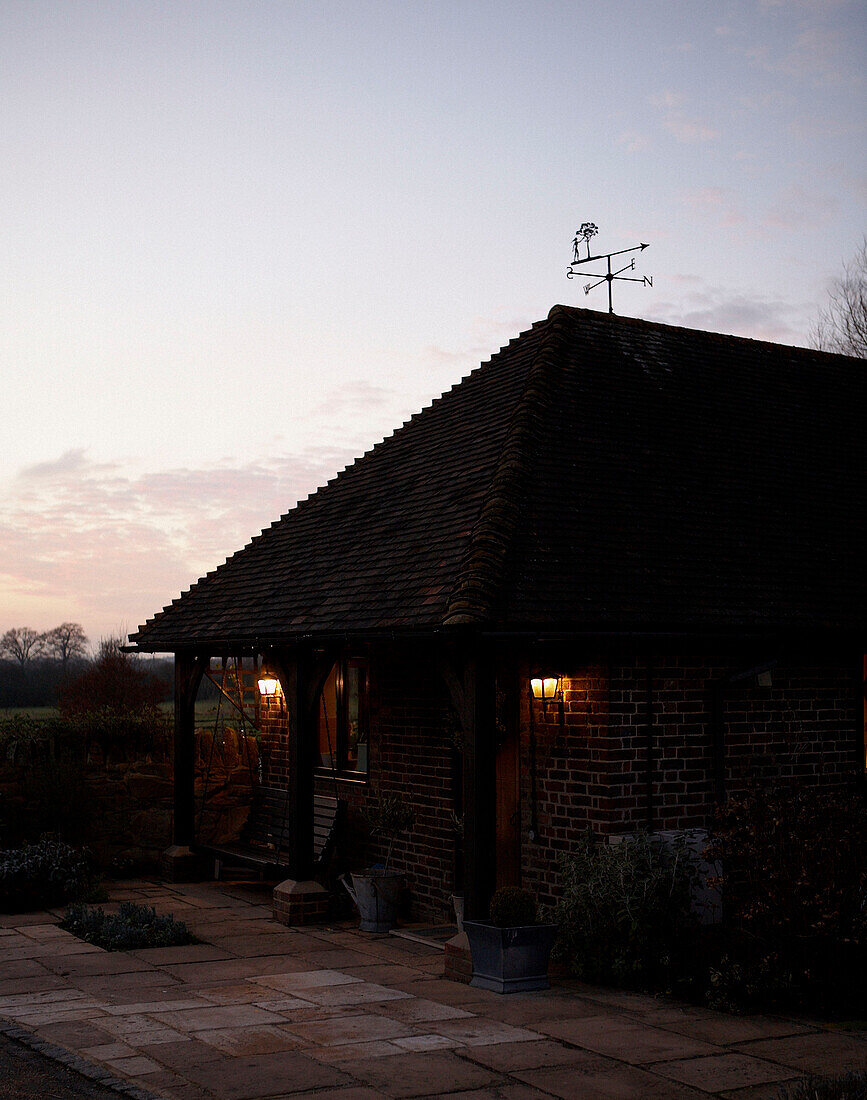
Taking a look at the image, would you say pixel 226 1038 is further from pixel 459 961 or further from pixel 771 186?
pixel 771 186

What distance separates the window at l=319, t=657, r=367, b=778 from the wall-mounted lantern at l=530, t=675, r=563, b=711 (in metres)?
3.56

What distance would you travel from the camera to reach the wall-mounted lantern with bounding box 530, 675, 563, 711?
1027 cm

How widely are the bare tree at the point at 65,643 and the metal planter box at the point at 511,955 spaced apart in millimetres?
55983

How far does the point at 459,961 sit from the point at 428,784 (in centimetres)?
299

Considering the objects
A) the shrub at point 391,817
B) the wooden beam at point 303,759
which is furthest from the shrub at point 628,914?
the wooden beam at point 303,759

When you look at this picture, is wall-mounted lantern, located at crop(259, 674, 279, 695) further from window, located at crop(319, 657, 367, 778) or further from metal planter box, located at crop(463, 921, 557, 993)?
metal planter box, located at crop(463, 921, 557, 993)

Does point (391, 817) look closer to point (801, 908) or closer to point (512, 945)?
point (512, 945)

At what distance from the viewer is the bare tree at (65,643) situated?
2469 inches

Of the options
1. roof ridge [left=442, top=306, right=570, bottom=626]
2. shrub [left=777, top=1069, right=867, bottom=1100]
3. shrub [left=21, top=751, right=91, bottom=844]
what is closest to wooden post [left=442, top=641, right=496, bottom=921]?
roof ridge [left=442, top=306, right=570, bottom=626]

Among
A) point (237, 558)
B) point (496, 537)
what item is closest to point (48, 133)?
point (237, 558)

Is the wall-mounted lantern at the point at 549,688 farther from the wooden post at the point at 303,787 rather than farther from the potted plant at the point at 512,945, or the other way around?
the wooden post at the point at 303,787

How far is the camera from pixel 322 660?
11.9 meters

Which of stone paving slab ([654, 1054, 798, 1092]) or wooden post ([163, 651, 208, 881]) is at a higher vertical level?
wooden post ([163, 651, 208, 881])

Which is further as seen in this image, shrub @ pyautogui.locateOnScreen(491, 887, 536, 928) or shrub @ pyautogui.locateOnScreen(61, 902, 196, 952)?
shrub @ pyautogui.locateOnScreen(61, 902, 196, 952)
